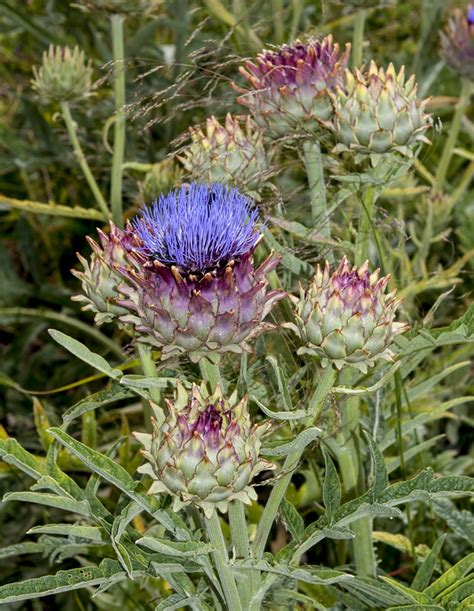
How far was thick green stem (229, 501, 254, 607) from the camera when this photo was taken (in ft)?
2.26

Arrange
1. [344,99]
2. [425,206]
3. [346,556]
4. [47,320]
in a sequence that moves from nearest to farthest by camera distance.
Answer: [344,99] < [346,556] < [425,206] < [47,320]

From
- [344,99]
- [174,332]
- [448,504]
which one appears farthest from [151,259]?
[448,504]

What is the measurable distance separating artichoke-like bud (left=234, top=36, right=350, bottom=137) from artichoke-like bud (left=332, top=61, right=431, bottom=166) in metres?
0.03

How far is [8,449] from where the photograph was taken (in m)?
0.67

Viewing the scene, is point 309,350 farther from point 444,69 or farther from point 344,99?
point 444,69

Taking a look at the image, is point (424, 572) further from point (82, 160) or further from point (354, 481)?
point (82, 160)

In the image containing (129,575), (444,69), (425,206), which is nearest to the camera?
(129,575)

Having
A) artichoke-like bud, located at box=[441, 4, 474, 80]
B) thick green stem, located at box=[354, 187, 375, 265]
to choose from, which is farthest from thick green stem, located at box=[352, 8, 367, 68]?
thick green stem, located at box=[354, 187, 375, 265]

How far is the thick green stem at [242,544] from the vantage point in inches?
27.1

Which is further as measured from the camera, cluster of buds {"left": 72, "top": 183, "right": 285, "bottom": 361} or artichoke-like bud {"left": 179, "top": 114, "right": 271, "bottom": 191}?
artichoke-like bud {"left": 179, "top": 114, "right": 271, "bottom": 191}

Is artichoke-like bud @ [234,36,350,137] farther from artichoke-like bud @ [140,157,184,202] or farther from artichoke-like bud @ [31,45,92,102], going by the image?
artichoke-like bud @ [31,45,92,102]

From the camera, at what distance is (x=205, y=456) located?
0.60 meters

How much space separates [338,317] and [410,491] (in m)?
0.14

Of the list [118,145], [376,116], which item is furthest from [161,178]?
[376,116]
